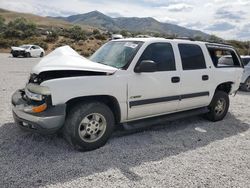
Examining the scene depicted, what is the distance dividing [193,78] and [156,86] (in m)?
1.03

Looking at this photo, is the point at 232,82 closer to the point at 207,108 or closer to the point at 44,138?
the point at 207,108

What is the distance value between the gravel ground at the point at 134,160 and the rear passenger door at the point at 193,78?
24.8 inches

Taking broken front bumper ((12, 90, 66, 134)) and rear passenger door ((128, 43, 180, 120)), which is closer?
broken front bumper ((12, 90, 66, 134))

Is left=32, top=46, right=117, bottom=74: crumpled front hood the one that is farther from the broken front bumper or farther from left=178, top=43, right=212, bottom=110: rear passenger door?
left=178, top=43, right=212, bottom=110: rear passenger door

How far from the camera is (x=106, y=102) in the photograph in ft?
13.6

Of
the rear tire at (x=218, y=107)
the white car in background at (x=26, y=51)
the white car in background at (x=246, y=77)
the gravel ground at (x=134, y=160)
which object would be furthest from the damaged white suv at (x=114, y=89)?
the white car in background at (x=26, y=51)

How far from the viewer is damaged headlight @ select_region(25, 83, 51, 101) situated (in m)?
3.48

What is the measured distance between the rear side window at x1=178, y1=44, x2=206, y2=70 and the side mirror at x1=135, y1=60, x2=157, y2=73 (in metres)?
1.05

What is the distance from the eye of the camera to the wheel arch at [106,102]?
12.6ft

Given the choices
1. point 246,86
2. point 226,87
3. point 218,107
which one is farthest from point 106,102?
point 246,86

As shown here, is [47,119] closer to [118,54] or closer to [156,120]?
[118,54]

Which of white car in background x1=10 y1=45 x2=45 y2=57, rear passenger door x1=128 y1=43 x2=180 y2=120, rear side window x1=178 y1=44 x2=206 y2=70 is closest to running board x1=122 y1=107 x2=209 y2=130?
rear passenger door x1=128 y1=43 x2=180 y2=120

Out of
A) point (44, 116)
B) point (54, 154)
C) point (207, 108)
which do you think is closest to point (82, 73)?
point (44, 116)

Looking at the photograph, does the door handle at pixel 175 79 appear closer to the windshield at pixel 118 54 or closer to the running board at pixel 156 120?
the running board at pixel 156 120
